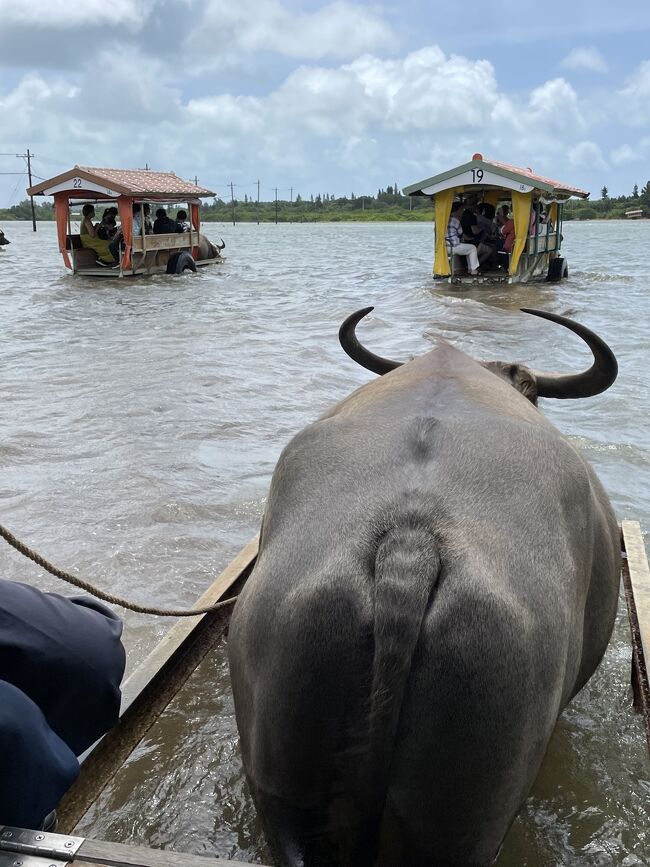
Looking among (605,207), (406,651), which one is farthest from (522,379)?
(605,207)

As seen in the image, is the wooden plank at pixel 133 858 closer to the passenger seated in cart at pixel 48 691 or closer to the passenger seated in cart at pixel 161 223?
the passenger seated in cart at pixel 48 691

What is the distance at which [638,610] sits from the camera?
11.5 ft

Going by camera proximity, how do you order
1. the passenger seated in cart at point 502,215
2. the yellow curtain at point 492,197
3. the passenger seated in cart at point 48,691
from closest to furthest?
the passenger seated in cart at point 48,691
the passenger seated in cart at point 502,215
the yellow curtain at point 492,197

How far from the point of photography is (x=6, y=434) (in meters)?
7.43

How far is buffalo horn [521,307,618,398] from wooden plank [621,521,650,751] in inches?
35.3

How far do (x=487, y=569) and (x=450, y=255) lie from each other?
18.0 meters

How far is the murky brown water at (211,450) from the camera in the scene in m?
2.89

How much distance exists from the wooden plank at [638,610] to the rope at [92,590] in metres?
1.62

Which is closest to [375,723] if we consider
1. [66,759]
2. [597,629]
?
[66,759]

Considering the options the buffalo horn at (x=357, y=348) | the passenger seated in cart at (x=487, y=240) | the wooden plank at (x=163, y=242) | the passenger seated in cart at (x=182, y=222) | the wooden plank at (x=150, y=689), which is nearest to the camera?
the wooden plank at (x=150, y=689)

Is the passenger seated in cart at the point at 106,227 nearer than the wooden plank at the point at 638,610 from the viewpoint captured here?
No

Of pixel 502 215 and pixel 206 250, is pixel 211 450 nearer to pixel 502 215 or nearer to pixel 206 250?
pixel 502 215

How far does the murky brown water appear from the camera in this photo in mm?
2889

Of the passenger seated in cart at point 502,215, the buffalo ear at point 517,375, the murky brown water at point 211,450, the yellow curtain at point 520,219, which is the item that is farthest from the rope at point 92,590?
the passenger seated in cart at point 502,215
